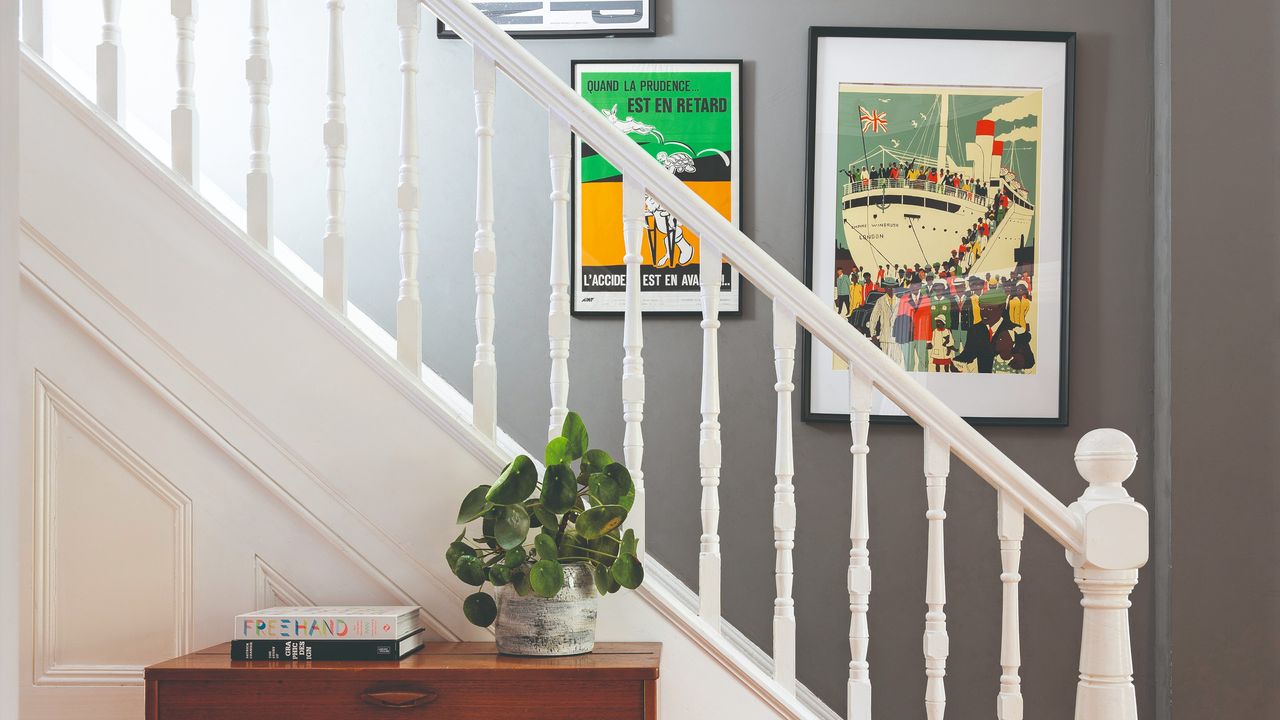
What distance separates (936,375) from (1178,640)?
35.2 inches

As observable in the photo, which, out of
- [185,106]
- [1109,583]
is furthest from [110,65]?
[1109,583]

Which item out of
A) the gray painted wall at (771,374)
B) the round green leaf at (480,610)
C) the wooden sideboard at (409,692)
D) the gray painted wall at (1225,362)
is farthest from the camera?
the gray painted wall at (771,374)

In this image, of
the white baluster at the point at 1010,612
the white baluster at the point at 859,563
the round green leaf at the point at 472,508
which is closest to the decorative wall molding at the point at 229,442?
the round green leaf at the point at 472,508

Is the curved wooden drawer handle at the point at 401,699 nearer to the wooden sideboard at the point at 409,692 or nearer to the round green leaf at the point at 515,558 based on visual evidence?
the wooden sideboard at the point at 409,692

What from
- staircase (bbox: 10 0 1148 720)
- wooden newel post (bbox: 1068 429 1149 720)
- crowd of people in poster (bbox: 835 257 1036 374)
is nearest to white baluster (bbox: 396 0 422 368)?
staircase (bbox: 10 0 1148 720)

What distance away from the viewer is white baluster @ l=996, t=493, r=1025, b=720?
5.07 feet

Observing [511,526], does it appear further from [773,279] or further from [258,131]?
[258,131]

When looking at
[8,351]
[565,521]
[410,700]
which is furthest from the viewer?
[565,521]

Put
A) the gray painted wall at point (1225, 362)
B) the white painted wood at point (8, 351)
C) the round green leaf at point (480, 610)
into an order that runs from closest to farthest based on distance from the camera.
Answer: the white painted wood at point (8, 351) < the round green leaf at point (480, 610) < the gray painted wall at point (1225, 362)

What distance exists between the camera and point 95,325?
1646mm

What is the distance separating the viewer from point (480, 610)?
1.51 metres

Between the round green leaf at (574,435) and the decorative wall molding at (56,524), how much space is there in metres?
0.70

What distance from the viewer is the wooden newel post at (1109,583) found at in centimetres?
150

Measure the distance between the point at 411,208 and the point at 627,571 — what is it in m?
0.73
